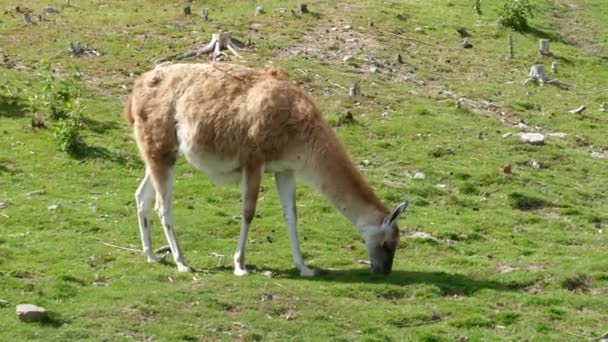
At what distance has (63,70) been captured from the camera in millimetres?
→ 24062

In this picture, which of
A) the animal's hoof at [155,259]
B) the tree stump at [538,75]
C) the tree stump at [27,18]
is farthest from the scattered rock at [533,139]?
the tree stump at [27,18]

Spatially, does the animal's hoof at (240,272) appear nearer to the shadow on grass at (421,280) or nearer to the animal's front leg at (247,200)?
the animal's front leg at (247,200)

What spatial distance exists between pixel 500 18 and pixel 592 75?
13.7 ft

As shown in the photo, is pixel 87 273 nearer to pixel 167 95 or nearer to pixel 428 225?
pixel 167 95

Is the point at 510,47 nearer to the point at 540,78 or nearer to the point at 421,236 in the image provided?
the point at 540,78

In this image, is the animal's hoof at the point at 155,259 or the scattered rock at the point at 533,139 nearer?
the animal's hoof at the point at 155,259

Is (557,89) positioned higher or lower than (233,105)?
lower

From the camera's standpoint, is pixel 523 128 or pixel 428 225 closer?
pixel 428 225

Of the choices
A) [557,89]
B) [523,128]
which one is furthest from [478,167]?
[557,89]

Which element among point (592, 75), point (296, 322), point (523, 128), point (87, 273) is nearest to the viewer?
point (296, 322)

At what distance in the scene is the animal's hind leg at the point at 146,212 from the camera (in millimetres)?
13875

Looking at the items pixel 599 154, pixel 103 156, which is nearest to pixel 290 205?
pixel 103 156

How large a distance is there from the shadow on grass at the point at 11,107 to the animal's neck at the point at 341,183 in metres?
9.07

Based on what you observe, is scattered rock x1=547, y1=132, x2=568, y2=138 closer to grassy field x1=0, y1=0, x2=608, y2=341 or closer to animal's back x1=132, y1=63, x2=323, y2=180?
grassy field x1=0, y1=0, x2=608, y2=341
